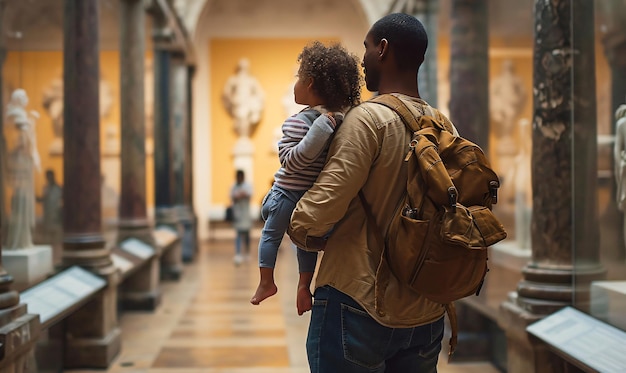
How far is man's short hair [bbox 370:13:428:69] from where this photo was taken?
2209 mm

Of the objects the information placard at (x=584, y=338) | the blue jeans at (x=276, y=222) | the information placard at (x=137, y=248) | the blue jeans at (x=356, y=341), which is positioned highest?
the blue jeans at (x=276, y=222)

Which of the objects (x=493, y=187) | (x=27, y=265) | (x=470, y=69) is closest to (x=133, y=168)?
(x=27, y=265)

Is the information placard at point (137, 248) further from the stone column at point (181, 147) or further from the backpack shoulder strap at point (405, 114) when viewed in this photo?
the backpack shoulder strap at point (405, 114)

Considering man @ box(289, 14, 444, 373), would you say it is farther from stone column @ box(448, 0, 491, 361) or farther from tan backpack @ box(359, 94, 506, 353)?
stone column @ box(448, 0, 491, 361)

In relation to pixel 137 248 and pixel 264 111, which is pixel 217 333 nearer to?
pixel 137 248

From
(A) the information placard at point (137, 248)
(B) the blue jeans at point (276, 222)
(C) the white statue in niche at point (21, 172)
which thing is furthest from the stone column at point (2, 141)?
(B) the blue jeans at point (276, 222)

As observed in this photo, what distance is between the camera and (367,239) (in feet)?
7.16

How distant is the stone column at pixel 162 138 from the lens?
1270 centimetres

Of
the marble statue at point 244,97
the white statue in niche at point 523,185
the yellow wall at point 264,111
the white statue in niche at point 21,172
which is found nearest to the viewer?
the white statue in niche at point 21,172

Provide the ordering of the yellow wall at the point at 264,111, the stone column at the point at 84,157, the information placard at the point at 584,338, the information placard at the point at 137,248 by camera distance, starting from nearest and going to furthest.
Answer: the information placard at the point at 584,338, the stone column at the point at 84,157, the information placard at the point at 137,248, the yellow wall at the point at 264,111

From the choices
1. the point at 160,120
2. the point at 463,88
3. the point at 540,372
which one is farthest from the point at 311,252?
the point at 160,120

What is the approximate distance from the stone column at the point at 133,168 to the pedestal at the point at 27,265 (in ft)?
10.3

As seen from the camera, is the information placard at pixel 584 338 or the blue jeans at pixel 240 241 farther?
the blue jeans at pixel 240 241

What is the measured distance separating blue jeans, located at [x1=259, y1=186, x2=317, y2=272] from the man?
120 millimetres
